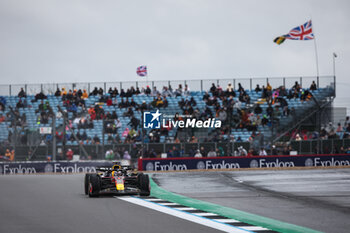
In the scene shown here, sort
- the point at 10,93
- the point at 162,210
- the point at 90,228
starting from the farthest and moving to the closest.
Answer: the point at 10,93 → the point at 162,210 → the point at 90,228

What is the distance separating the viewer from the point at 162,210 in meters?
11.2

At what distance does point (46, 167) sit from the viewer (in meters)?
28.5

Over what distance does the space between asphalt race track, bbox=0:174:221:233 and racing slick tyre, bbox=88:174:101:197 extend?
0.25 m

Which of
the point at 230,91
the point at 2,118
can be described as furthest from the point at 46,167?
the point at 230,91

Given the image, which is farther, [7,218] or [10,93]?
[10,93]

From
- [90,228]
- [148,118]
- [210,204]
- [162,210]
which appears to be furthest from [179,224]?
[148,118]

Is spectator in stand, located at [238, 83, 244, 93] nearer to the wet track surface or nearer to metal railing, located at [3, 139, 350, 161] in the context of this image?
metal railing, located at [3, 139, 350, 161]

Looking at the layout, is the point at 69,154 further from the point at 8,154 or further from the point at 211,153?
the point at 211,153

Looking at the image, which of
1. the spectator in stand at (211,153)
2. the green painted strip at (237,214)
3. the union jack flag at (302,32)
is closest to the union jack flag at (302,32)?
the union jack flag at (302,32)

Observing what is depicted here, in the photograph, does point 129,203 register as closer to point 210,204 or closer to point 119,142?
point 210,204

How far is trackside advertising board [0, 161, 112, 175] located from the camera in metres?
28.1

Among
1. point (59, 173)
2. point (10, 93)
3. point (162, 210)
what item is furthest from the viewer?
point (10, 93)

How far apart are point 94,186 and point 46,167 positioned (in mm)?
14947

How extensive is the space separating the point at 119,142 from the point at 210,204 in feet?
54.4
